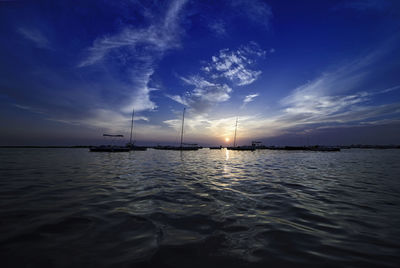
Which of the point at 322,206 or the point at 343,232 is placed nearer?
the point at 343,232

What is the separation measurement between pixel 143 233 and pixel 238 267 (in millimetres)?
2015

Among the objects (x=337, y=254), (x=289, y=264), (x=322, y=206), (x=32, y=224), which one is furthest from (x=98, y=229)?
(x=322, y=206)

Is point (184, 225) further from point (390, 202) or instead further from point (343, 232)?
point (390, 202)

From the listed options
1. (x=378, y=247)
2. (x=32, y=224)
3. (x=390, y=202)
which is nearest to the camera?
(x=378, y=247)

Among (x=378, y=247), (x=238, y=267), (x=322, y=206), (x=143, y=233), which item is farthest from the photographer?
(x=322, y=206)

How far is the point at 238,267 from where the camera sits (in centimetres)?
226

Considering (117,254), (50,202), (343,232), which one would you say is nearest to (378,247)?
(343,232)

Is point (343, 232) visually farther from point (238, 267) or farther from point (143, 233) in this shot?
point (143, 233)

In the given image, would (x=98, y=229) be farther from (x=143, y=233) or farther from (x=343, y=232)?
(x=343, y=232)

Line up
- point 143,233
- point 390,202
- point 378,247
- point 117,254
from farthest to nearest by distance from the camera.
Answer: point 390,202 < point 143,233 < point 378,247 < point 117,254

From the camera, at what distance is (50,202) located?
16.8 feet

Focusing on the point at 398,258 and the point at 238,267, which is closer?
the point at 238,267

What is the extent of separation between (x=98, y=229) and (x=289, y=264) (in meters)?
3.74

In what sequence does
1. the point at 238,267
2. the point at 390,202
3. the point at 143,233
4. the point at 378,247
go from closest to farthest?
the point at 238,267 → the point at 378,247 → the point at 143,233 → the point at 390,202
